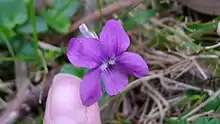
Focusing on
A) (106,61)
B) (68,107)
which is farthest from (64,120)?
(106,61)

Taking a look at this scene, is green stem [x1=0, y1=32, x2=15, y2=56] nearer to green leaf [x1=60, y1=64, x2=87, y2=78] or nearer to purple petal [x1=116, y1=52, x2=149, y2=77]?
green leaf [x1=60, y1=64, x2=87, y2=78]

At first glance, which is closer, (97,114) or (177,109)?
(97,114)

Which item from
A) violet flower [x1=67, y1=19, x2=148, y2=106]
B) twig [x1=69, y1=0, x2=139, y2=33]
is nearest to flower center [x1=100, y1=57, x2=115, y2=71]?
violet flower [x1=67, y1=19, x2=148, y2=106]

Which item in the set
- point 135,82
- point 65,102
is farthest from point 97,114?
point 135,82

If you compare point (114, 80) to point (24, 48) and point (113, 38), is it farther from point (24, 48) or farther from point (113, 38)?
point (24, 48)

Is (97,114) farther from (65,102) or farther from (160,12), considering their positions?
(160,12)

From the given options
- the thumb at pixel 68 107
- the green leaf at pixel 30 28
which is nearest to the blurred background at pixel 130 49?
the green leaf at pixel 30 28

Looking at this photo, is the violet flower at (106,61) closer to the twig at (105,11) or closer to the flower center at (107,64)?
the flower center at (107,64)
